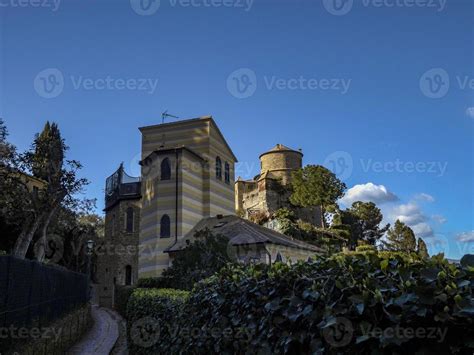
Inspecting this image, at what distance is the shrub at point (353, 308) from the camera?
91.1 inches

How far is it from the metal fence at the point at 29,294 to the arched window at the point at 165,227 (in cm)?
1473

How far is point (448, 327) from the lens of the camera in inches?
89.0

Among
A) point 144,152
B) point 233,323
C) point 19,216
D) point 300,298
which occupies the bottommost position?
point 233,323

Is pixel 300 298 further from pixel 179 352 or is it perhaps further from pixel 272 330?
pixel 179 352

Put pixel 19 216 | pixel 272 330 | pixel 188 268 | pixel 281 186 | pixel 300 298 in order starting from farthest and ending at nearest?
pixel 281 186, pixel 19 216, pixel 188 268, pixel 272 330, pixel 300 298

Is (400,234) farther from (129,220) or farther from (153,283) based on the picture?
(153,283)

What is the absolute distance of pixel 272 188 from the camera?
61562 millimetres

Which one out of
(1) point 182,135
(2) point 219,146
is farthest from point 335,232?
(1) point 182,135

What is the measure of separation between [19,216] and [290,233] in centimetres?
2859

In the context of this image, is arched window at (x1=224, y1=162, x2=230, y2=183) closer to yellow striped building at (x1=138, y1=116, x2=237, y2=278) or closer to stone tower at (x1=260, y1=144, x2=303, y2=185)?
yellow striped building at (x1=138, y1=116, x2=237, y2=278)

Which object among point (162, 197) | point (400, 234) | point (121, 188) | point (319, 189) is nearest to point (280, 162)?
point (319, 189)

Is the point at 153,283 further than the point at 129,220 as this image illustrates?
No

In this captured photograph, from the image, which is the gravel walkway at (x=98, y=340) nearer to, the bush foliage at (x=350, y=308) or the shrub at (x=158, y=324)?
the shrub at (x=158, y=324)

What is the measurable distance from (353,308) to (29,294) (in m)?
9.75
